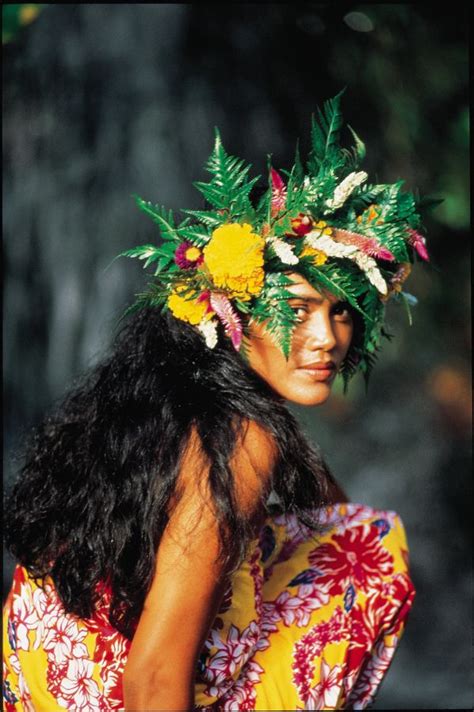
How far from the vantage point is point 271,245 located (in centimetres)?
167

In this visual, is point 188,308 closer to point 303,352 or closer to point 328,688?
point 303,352

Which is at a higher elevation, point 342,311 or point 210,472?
point 342,311

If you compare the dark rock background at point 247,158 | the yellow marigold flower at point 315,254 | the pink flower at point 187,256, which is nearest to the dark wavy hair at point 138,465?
the pink flower at point 187,256

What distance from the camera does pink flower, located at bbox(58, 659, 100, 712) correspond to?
5.35 feet

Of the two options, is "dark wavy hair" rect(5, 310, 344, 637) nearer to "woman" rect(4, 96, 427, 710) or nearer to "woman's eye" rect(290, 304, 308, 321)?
"woman" rect(4, 96, 427, 710)

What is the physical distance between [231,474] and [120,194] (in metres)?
2.62

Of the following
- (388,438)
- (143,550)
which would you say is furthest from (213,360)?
(388,438)

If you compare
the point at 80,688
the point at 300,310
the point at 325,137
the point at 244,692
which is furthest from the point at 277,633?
the point at 325,137

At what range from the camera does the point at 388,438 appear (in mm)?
4352

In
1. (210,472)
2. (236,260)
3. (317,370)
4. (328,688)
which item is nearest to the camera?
(210,472)

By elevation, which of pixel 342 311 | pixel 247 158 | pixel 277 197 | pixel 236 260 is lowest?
pixel 342 311

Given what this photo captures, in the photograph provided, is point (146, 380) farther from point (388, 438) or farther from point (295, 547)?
point (388, 438)

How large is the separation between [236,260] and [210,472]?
37 centimetres

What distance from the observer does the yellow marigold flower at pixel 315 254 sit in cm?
169
